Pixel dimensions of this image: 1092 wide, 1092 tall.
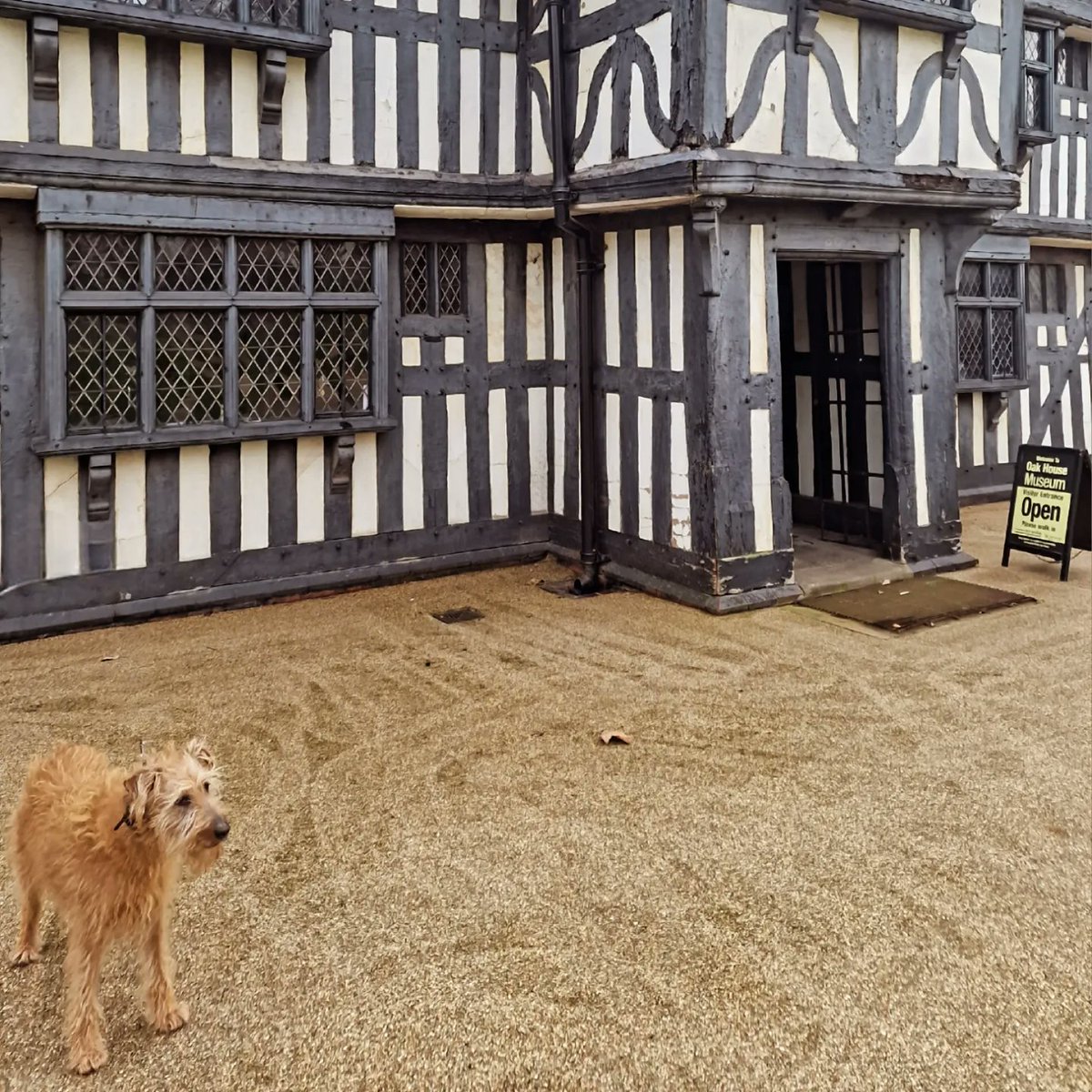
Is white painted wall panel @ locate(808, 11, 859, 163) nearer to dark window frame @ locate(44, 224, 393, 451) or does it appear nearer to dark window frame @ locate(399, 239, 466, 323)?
dark window frame @ locate(399, 239, 466, 323)

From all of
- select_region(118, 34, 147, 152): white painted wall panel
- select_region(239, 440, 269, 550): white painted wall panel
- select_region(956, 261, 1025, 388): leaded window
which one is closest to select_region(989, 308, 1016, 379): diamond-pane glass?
select_region(956, 261, 1025, 388): leaded window

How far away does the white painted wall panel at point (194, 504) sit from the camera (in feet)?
18.9

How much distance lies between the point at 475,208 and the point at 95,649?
358cm

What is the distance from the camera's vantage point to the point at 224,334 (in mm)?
5758

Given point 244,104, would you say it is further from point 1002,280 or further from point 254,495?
point 1002,280

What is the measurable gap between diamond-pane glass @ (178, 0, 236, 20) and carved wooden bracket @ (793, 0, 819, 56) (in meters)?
3.18

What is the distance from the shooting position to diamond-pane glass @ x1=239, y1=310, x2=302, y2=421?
19.3 feet

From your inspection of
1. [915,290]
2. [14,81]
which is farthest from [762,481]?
[14,81]

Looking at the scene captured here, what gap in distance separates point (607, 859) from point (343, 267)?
4.33 meters

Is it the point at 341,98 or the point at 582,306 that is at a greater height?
the point at 341,98

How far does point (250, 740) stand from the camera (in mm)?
4035

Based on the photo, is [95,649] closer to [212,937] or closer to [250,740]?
[250,740]

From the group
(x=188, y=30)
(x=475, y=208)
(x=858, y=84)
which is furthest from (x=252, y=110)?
(x=858, y=84)

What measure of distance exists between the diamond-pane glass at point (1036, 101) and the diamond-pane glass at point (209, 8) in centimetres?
699
